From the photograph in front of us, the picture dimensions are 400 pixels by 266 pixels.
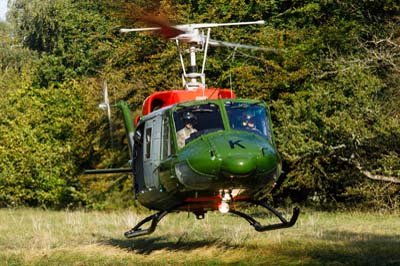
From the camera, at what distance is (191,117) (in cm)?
1321

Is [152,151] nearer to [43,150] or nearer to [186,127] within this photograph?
[186,127]

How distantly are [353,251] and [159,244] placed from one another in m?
4.46

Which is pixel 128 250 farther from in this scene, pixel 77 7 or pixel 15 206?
pixel 77 7

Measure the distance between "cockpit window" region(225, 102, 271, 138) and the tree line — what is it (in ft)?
35.1

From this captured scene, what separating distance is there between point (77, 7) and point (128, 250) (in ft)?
114

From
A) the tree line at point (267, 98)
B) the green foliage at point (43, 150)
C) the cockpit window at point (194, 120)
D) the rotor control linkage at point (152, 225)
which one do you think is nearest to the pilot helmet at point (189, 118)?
the cockpit window at point (194, 120)

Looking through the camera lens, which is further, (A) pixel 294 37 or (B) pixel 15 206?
(B) pixel 15 206

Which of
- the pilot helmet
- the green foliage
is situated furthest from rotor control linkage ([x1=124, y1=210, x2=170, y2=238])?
the green foliage

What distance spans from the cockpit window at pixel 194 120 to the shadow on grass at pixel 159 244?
2.78 meters

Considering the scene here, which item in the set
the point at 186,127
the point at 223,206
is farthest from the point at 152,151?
the point at 223,206

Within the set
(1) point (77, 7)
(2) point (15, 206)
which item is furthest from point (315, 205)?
(1) point (77, 7)

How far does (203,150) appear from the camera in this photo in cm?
1251

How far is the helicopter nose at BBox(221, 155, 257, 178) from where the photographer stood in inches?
475

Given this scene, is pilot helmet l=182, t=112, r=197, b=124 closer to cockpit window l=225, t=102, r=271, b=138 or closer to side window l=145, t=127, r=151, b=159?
cockpit window l=225, t=102, r=271, b=138
